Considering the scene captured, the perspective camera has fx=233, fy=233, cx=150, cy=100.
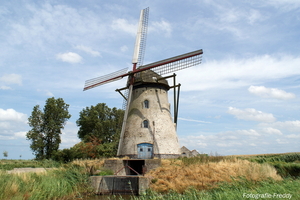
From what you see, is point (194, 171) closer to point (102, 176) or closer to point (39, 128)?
point (102, 176)

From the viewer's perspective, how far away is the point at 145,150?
19.0 m

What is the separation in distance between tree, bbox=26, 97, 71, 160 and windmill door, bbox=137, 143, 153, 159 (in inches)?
548

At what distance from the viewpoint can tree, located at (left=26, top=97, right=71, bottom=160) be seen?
27.8 m

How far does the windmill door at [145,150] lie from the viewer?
19.0 meters

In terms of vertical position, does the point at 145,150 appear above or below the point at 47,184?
above

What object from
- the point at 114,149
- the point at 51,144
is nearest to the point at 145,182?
the point at 114,149

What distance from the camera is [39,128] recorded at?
94.1ft

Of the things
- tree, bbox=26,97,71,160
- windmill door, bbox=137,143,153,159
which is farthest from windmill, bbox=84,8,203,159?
tree, bbox=26,97,71,160

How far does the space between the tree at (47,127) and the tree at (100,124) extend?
4375 mm

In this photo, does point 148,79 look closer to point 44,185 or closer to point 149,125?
point 149,125

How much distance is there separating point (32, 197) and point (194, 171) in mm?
7908

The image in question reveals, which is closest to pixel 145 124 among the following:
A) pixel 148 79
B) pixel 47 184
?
pixel 148 79

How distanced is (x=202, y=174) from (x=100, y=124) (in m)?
23.3

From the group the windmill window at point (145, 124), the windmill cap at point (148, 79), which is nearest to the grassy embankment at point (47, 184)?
the windmill window at point (145, 124)
